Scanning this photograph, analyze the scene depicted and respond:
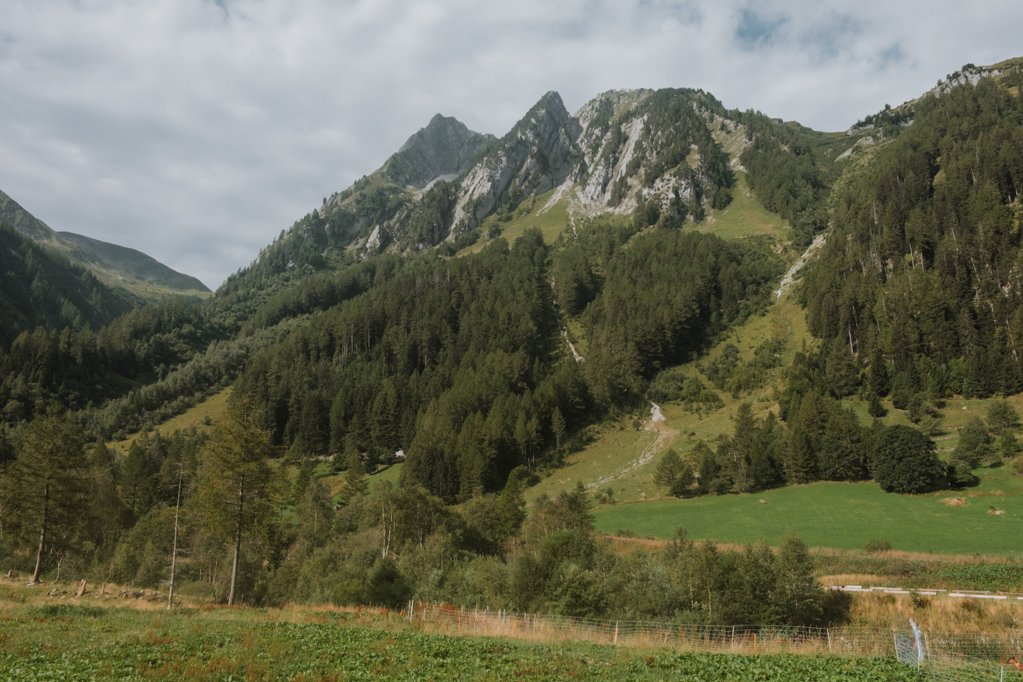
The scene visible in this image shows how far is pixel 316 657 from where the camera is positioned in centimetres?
1752

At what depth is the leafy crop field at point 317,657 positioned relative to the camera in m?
15.2

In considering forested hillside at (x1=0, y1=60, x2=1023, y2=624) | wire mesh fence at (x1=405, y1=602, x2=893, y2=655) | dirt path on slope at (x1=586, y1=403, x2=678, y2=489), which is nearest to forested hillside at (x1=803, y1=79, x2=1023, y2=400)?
forested hillside at (x1=0, y1=60, x2=1023, y2=624)

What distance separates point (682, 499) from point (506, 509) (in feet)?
98.8

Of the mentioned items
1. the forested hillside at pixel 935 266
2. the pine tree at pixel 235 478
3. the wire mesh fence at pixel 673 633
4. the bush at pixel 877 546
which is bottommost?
the wire mesh fence at pixel 673 633

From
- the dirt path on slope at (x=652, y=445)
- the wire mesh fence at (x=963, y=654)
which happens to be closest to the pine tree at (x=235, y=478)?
the wire mesh fence at (x=963, y=654)

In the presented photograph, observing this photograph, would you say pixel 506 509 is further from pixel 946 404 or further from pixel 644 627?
pixel 946 404

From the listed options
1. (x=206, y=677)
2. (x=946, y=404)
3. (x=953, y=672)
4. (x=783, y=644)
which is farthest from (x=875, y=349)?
(x=206, y=677)

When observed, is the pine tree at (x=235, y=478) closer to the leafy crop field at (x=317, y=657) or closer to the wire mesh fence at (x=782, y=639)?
the leafy crop field at (x=317, y=657)

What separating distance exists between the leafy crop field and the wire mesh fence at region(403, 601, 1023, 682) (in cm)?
296

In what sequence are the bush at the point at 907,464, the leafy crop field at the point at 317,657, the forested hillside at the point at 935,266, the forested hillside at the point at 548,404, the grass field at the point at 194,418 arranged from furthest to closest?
the grass field at the point at 194,418
the forested hillside at the point at 935,266
the bush at the point at 907,464
the forested hillside at the point at 548,404
the leafy crop field at the point at 317,657

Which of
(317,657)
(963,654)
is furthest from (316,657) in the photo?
(963,654)

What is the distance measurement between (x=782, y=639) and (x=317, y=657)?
25516mm

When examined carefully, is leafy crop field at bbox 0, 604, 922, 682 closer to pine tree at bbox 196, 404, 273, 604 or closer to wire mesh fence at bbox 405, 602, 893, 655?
wire mesh fence at bbox 405, 602, 893, 655

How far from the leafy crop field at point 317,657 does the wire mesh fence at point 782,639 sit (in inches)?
116
